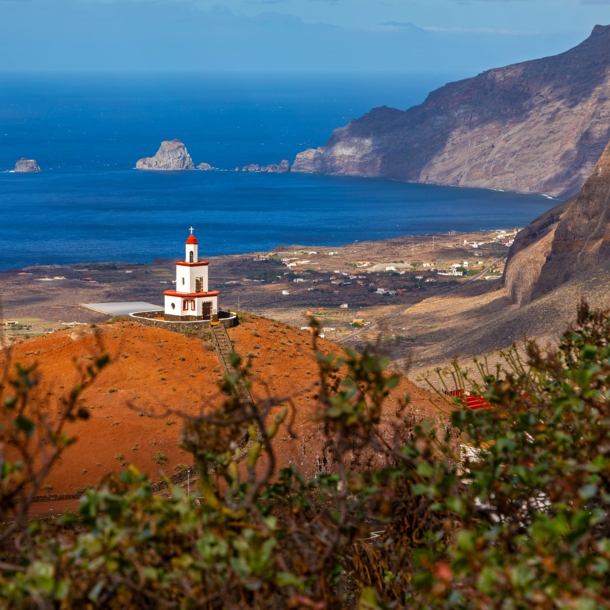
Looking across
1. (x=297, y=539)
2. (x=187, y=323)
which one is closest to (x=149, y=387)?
(x=187, y=323)

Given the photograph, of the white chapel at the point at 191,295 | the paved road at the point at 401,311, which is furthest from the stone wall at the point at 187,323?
the paved road at the point at 401,311

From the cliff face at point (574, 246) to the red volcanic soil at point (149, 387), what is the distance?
3454 cm

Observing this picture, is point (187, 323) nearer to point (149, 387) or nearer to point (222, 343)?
point (222, 343)

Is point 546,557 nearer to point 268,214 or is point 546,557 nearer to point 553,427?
point 553,427

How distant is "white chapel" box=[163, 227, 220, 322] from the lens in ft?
127

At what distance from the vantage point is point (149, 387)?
3484cm

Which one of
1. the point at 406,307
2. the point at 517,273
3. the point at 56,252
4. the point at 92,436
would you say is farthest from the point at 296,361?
the point at 56,252

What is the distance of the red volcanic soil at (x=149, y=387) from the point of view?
104ft

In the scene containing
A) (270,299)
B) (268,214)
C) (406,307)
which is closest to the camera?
(406,307)

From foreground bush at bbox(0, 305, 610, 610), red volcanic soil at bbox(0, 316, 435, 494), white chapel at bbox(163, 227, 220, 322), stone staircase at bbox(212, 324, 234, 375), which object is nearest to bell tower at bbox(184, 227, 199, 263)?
white chapel at bbox(163, 227, 220, 322)

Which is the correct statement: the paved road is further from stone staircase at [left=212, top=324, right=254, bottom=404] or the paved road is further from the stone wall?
stone staircase at [left=212, top=324, right=254, bottom=404]

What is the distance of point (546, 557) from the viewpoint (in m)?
6.91

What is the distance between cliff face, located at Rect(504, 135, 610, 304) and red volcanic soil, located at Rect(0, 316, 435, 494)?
34.5 m

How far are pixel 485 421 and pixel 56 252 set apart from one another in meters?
143
